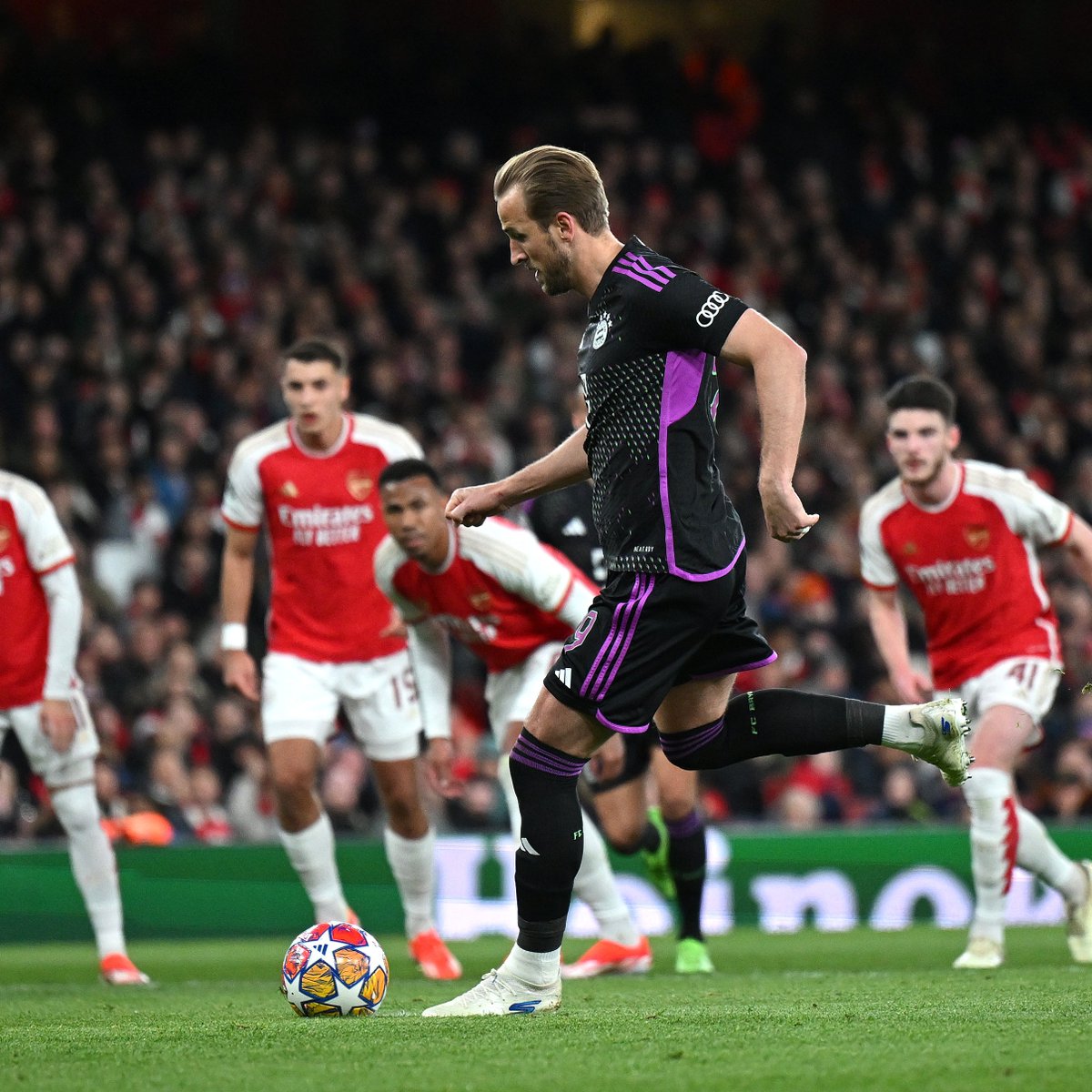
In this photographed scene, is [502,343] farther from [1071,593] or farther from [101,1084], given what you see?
[101,1084]

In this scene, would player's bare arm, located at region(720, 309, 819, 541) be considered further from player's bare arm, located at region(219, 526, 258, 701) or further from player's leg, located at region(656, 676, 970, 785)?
player's bare arm, located at region(219, 526, 258, 701)

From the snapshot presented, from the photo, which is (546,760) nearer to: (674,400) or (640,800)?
(674,400)

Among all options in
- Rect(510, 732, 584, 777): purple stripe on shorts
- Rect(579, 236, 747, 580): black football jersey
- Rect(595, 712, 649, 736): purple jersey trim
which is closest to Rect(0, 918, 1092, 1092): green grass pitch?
Rect(510, 732, 584, 777): purple stripe on shorts

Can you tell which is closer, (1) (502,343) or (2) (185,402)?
(2) (185,402)

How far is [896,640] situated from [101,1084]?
4896 mm

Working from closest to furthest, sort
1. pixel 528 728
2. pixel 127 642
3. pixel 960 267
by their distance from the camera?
pixel 528 728
pixel 127 642
pixel 960 267

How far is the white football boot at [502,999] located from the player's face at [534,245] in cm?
191

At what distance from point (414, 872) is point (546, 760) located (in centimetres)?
342

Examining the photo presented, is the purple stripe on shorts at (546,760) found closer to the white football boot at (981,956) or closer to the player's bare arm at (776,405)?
the player's bare arm at (776,405)

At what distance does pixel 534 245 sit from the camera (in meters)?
5.13

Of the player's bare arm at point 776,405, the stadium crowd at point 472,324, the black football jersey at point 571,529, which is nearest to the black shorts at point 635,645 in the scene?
the player's bare arm at point 776,405

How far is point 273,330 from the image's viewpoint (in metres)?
16.0

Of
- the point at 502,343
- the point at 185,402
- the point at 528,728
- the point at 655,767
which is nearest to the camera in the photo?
the point at 528,728

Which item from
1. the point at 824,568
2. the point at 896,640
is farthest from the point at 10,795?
the point at 824,568
